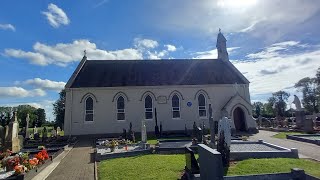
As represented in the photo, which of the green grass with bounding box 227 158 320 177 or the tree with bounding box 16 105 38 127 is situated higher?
the tree with bounding box 16 105 38 127

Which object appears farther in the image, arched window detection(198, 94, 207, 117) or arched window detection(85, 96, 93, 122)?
arched window detection(198, 94, 207, 117)

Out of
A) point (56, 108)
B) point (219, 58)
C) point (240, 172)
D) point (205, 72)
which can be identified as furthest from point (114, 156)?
point (56, 108)

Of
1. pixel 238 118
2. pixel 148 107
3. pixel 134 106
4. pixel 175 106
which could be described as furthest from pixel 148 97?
pixel 238 118

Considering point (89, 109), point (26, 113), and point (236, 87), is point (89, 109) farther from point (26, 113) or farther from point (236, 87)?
point (26, 113)

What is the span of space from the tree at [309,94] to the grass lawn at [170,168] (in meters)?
66.2

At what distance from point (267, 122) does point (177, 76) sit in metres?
14.1

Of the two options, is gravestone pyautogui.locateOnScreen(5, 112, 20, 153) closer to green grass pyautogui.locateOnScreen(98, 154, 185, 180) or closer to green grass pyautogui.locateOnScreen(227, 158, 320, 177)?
green grass pyautogui.locateOnScreen(98, 154, 185, 180)

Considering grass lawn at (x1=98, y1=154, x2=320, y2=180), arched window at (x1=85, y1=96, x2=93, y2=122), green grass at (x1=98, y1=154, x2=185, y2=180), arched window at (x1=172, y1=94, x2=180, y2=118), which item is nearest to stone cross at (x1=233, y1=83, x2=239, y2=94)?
arched window at (x1=172, y1=94, x2=180, y2=118)

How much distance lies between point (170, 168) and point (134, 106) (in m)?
18.2

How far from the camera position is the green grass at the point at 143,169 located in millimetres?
10047

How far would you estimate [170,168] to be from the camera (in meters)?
11.0

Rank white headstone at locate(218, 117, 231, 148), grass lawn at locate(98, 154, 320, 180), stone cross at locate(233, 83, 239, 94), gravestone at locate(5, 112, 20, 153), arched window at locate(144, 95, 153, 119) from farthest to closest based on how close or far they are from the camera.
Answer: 1. stone cross at locate(233, 83, 239, 94)
2. arched window at locate(144, 95, 153, 119)
3. gravestone at locate(5, 112, 20, 153)
4. white headstone at locate(218, 117, 231, 148)
5. grass lawn at locate(98, 154, 320, 180)

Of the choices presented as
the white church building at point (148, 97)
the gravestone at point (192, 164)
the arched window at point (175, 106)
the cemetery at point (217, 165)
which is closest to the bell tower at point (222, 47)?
the white church building at point (148, 97)

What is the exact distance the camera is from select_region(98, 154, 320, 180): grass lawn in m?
9.59
